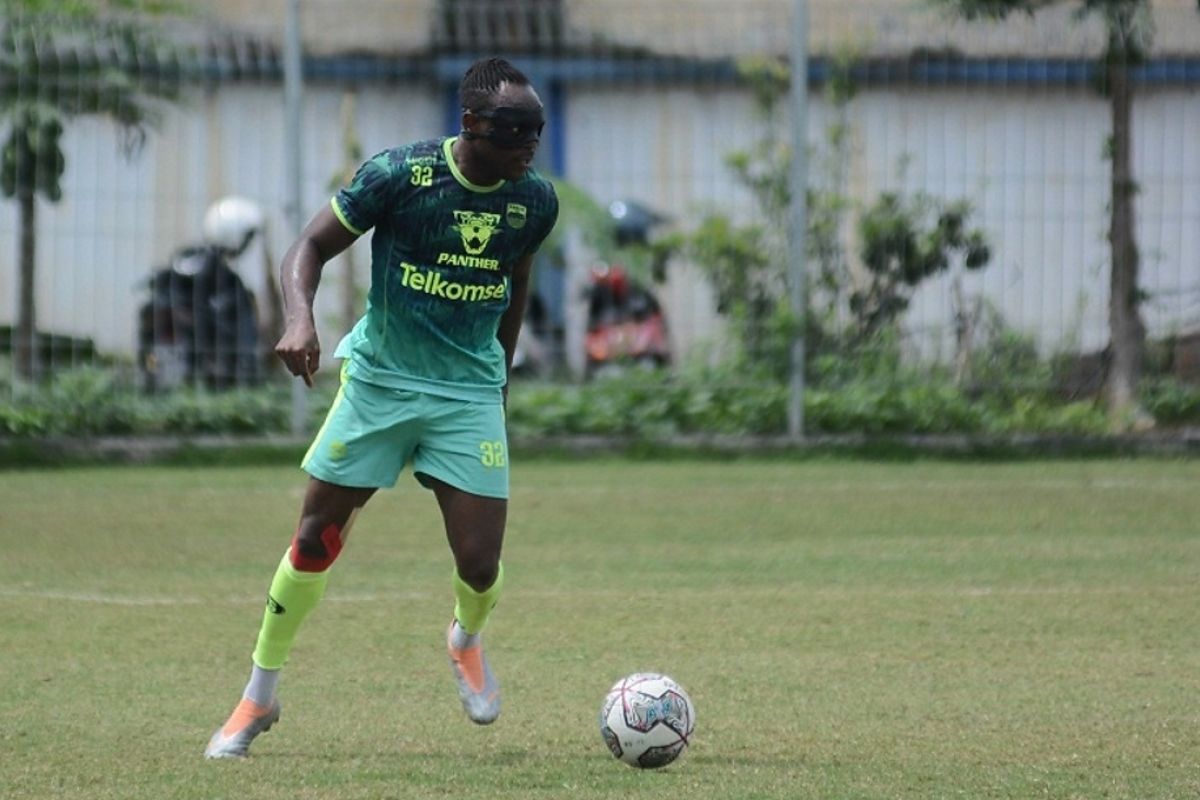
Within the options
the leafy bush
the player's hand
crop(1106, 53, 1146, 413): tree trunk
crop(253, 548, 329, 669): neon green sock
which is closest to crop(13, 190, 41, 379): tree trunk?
crop(1106, 53, 1146, 413): tree trunk

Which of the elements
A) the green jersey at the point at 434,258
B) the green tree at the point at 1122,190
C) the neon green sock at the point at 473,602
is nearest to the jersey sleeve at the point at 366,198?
the green jersey at the point at 434,258

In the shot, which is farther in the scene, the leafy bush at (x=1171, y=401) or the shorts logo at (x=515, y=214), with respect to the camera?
the leafy bush at (x=1171, y=401)

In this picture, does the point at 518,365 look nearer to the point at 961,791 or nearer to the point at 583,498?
the point at 583,498

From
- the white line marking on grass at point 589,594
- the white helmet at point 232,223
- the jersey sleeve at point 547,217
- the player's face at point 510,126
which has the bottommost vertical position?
the white line marking on grass at point 589,594

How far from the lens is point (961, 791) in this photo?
219 inches

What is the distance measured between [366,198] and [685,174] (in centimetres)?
880

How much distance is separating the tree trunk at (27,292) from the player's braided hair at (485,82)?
29.8 feet

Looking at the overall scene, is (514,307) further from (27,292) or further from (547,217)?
(27,292)

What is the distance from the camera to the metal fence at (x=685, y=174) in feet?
48.3

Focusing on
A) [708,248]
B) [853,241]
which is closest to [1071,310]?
[853,241]

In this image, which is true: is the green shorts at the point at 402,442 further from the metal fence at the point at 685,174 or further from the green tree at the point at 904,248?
the green tree at the point at 904,248

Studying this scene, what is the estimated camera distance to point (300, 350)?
5734mm

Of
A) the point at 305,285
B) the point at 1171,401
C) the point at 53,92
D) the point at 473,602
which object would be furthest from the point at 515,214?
the point at 1171,401

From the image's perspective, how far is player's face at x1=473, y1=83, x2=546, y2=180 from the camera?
241 inches
